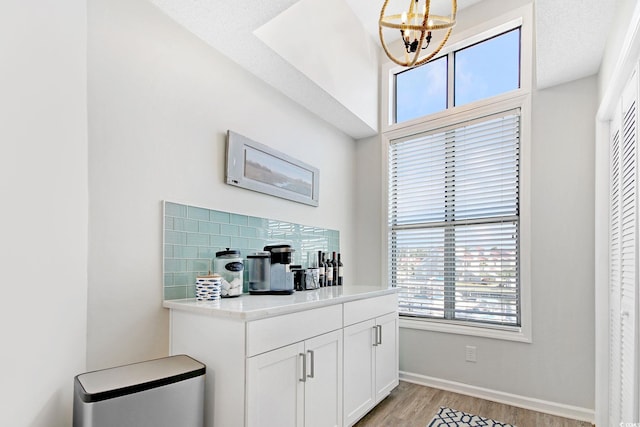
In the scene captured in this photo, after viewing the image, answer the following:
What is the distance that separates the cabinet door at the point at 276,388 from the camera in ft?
5.17

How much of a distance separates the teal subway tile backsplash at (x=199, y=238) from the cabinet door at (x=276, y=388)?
0.69 metres

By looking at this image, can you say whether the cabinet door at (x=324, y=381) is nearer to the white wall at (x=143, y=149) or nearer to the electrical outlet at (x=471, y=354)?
the white wall at (x=143, y=149)

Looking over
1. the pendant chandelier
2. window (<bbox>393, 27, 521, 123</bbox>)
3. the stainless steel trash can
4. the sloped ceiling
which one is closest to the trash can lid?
the stainless steel trash can

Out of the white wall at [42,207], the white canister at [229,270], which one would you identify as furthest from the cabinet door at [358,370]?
the white wall at [42,207]

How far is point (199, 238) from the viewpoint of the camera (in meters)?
2.14

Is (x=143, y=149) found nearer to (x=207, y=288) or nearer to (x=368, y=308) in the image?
(x=207, y=288)

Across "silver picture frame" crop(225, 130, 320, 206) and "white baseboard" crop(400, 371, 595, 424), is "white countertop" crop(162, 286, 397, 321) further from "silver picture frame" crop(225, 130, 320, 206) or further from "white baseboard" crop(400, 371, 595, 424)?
"white baseboard" crop(400, 371, 595, 424)

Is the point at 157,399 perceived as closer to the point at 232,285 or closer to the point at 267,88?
the point at 232,285

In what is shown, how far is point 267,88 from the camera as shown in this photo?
2.71 m

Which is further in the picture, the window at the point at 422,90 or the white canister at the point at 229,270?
the window at the point at 422,90

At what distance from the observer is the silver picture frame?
2365mm

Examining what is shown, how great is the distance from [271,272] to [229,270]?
1.02 ft

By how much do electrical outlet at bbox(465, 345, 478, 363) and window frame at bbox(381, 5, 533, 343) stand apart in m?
0.12

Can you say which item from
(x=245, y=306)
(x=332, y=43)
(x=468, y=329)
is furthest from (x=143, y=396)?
(x=332, y=43)
